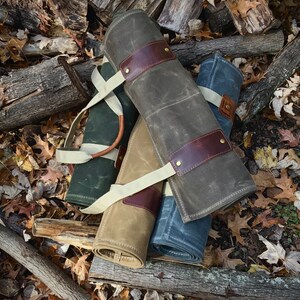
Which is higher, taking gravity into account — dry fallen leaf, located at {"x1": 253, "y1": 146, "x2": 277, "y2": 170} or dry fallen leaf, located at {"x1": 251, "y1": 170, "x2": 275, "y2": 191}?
dry fallen leaf, located at {"x1": 253, "y1": 146, "x2": 277, "y2": 170}

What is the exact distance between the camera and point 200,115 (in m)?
3.30

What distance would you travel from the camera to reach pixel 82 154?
11.3 feet

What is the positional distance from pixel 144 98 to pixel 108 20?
1291 millimetres

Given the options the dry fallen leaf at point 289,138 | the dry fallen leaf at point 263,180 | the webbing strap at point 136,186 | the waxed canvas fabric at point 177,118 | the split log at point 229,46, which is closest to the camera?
the waxed canvas fabric at point 177,118

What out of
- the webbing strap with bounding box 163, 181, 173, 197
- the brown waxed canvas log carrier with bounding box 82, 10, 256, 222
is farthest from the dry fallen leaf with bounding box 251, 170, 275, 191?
the webbing strap with bounding box 163, 181, 173, 197

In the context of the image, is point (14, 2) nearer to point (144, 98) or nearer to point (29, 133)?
point (29, 133)

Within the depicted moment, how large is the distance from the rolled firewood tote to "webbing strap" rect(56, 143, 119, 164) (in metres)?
0.52

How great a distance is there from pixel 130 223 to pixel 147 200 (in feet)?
0.68

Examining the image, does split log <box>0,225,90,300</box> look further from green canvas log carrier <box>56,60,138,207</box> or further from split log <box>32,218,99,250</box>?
green canvas log carrier <box>56,60,138,207</box>

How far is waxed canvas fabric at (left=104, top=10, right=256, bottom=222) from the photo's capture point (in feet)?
10.1

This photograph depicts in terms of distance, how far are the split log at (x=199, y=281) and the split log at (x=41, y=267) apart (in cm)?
25

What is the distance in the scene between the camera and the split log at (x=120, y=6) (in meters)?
4.17

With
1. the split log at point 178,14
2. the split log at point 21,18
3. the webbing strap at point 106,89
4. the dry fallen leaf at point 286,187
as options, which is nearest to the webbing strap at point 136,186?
the webbing strap at point 106,89

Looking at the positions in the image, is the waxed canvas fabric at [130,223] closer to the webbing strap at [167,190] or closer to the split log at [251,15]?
the webbing strap at [167,190]
